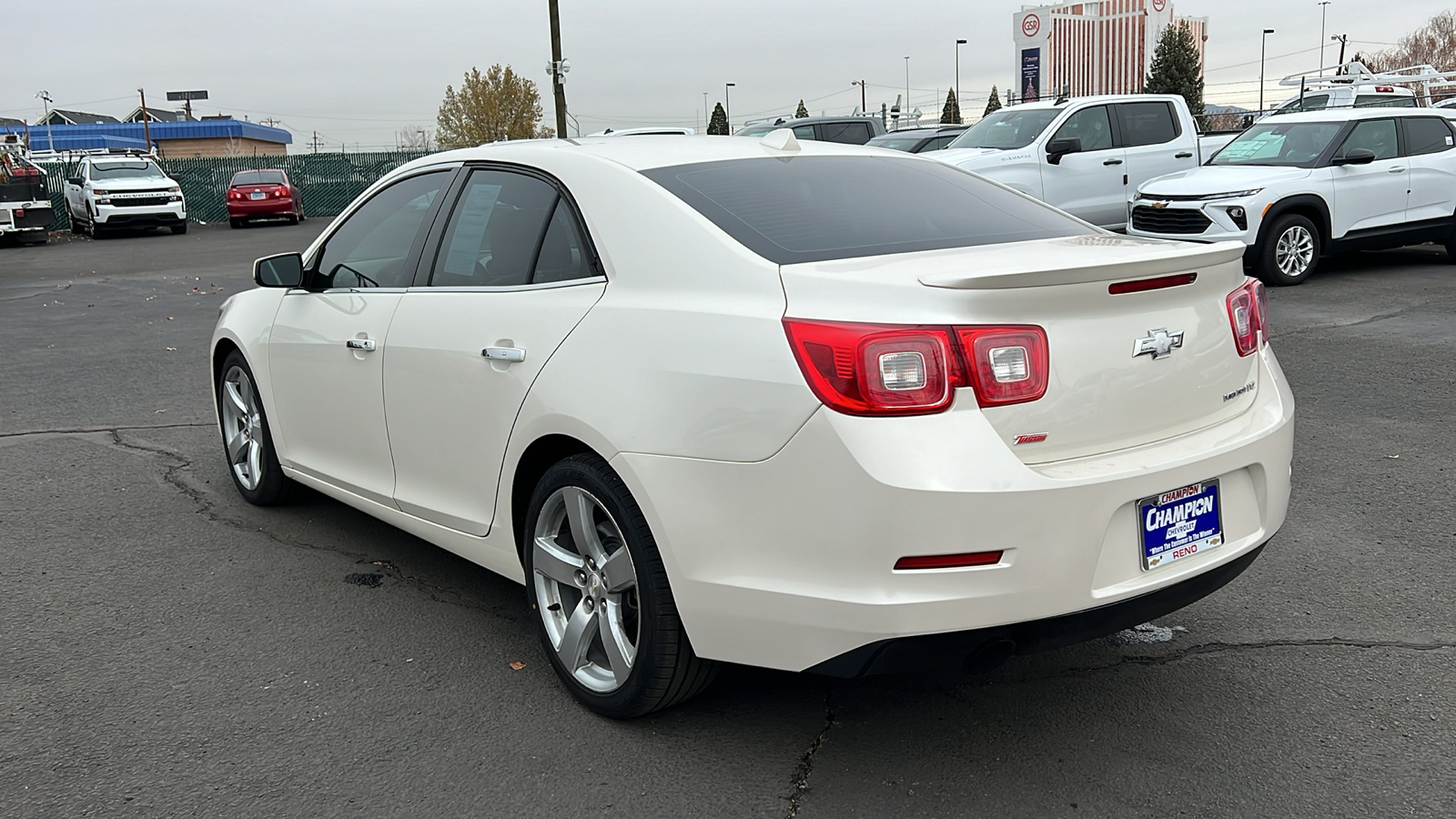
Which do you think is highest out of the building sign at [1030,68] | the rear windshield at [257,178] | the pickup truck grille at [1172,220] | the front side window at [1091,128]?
the building sign at [1030,68]

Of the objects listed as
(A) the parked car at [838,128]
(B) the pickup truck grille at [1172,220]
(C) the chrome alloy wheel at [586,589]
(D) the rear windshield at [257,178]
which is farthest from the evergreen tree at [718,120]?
(C) the chrome alloy wheel at [586,589]

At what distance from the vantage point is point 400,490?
164 inches

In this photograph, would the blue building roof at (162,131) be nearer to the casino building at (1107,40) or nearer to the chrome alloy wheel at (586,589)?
the casino building at (1107,40)

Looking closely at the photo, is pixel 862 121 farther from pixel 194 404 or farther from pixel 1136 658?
pixel 1136 658

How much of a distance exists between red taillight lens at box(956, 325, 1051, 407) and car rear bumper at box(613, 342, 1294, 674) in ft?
0.22

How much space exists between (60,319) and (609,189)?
11.5m

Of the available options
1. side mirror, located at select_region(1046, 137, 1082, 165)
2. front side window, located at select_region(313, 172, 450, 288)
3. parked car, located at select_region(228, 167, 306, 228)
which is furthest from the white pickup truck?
parked car, located at select_region(228, 167, 306, 228)

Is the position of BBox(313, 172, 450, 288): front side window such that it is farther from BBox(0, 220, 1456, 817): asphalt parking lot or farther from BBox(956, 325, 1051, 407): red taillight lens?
BBox(956, 325, 1051, 407): red taillight lens

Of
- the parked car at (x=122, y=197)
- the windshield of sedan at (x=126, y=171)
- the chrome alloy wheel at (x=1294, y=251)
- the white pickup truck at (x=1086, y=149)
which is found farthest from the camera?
the windshield of sedan at (x=126, y=171)

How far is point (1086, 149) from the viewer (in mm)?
14680

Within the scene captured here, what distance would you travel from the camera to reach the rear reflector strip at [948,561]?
2648 millimetres

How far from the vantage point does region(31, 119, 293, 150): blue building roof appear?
318ft

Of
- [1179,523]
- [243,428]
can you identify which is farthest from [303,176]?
[1179,523]

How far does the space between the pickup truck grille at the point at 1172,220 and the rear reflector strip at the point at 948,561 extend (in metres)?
10.1
